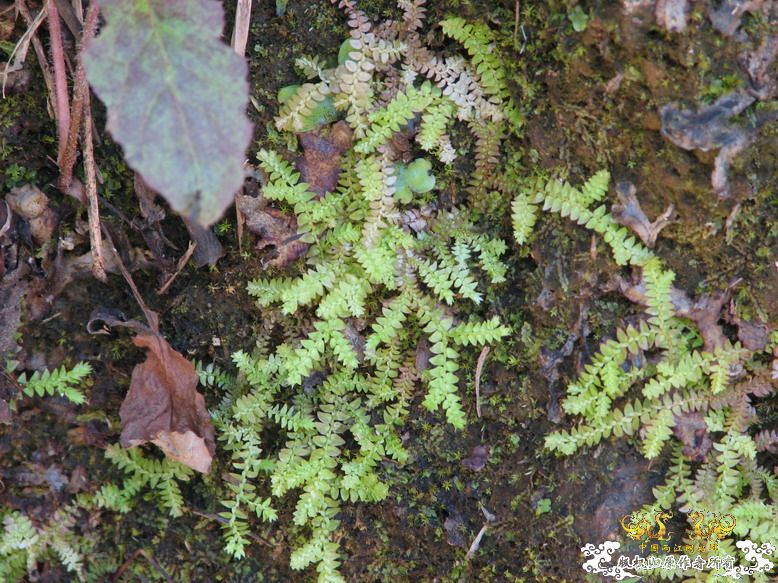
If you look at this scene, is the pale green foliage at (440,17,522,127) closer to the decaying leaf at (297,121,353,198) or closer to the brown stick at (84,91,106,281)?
the decaying leaf at (297,121,353,198)

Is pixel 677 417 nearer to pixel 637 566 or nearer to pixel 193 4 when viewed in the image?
pixel 637 566

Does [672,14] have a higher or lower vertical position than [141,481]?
higher

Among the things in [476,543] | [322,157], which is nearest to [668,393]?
[476,543]

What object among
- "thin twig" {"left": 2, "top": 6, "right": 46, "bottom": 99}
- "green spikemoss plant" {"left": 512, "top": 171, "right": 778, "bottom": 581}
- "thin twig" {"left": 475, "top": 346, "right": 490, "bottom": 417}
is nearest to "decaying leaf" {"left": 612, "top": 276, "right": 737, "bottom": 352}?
"green spikemoss plant" {"left": 512, "top": 171, "right": 778, "bottom": 581}

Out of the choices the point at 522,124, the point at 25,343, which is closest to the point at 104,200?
the point at 25,343

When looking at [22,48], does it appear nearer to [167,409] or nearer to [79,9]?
[79,9]
